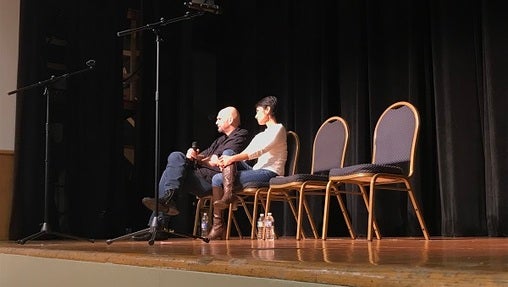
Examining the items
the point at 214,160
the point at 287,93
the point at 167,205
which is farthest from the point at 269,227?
the point at 287,93

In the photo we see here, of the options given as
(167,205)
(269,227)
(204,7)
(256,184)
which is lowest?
(269,227)

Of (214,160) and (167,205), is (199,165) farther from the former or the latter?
(167,205)

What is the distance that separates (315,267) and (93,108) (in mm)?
4055

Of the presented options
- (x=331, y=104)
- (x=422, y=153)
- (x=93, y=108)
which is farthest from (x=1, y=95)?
(x=422, y=153)

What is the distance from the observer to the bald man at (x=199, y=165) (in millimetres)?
3576

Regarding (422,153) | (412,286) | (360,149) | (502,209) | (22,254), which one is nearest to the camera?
(412,286)

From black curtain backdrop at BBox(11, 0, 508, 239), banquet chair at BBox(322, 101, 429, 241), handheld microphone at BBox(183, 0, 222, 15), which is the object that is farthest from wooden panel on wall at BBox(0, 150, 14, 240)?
handheld microphone at BBox(183, 0, 222, 15)

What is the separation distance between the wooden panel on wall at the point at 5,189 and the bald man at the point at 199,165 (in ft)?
4.44

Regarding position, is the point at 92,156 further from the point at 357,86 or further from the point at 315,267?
the point at 315,267

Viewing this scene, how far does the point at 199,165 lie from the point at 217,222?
40cm

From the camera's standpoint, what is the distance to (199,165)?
384 cm

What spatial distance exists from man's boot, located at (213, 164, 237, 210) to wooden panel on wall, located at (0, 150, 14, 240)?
169 cm

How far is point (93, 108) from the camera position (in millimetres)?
4828

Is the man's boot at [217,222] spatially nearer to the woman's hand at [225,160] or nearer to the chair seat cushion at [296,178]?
the woman's hand at [225,160]
